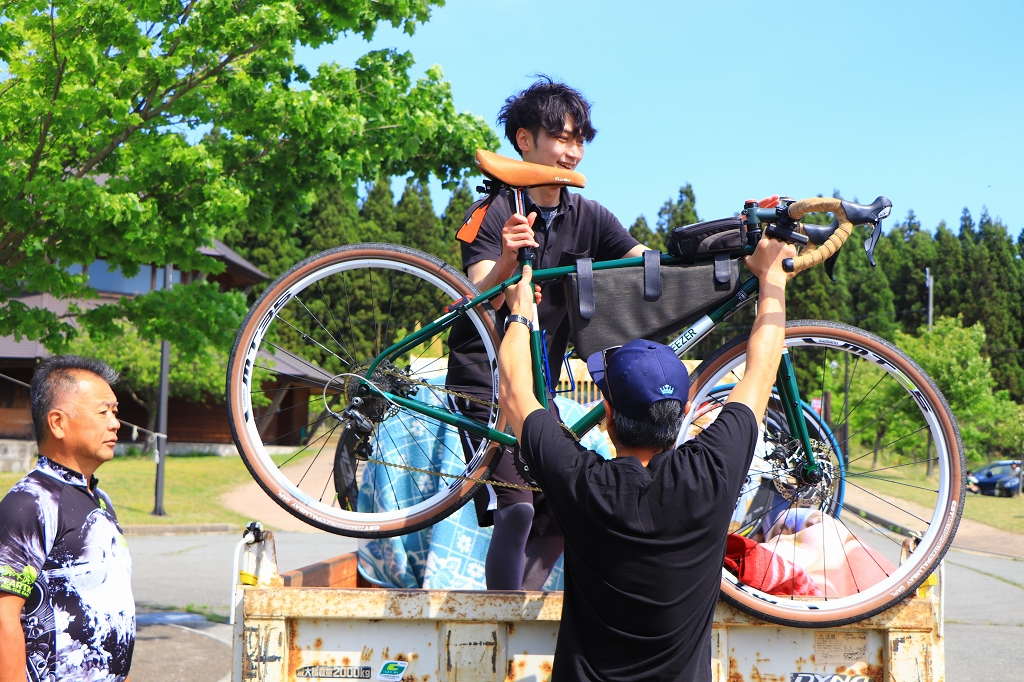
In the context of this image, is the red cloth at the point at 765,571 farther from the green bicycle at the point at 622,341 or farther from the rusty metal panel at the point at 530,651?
the rusty metal panel at the point at 530,651

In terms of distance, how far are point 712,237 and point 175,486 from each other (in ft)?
70.4

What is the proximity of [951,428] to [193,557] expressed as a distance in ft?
38.1

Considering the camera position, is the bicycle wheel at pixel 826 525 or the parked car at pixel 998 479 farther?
the parked car at pixel 998 479

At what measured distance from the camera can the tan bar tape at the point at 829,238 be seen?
8.77 feet

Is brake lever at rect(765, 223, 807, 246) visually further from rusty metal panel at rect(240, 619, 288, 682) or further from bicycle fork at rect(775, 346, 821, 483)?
rusty metal panel at rect(240, 619, 288, 682)

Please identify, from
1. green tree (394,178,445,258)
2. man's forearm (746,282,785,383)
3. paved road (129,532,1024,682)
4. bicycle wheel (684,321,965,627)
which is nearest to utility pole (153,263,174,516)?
paved road (129,532,1024,682)

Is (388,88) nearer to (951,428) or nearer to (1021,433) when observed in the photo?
(951,428)

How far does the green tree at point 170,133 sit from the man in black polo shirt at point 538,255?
3573mm

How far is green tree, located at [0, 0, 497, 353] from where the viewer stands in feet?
18.7

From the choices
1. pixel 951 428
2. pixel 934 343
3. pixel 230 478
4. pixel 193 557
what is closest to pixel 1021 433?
pixel 934 343

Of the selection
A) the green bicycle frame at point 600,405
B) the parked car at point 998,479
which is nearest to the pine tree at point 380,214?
the parked car at point 998,479

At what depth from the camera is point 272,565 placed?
2584mm

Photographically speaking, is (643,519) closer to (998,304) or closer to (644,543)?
(644,543)

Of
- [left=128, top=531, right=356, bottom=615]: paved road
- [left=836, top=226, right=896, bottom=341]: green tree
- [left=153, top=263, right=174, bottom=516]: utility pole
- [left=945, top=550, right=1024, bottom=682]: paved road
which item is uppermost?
[left=836, top=226, right=896, bottom=341]: green tree
